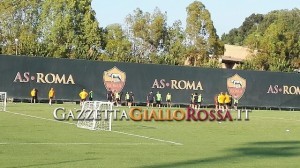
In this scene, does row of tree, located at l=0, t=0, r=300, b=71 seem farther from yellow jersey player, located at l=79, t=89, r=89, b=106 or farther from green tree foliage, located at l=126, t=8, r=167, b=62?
yellow jersey player, located at l=79, t=89, r=89, b=106

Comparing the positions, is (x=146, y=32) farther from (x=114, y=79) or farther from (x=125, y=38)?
(x=114, y=79)

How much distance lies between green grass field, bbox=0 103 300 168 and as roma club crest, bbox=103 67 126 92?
29064mm

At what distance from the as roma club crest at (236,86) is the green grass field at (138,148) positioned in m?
33.0

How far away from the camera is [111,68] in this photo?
183 feet

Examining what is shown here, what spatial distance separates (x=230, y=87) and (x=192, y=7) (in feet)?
64.6

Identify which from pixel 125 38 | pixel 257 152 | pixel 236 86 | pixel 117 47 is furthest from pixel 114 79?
pixel 257 152

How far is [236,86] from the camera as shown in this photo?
5919cm

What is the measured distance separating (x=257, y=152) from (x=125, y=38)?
61305 mm

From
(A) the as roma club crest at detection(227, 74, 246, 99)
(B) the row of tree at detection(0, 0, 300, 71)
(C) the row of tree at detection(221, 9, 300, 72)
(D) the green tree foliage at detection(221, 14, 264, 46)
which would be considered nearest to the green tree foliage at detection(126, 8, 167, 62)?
(B) the row of tree at detection(0, 0, 300, 71)

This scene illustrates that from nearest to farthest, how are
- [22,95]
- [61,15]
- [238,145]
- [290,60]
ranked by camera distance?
[238,145] < [22,95] < [61,15] < [290,60]

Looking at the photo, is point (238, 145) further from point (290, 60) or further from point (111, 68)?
point (290, 60)

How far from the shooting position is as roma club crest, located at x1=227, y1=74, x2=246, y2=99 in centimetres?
5884

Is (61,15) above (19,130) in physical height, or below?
above

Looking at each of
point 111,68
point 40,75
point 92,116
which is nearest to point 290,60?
point 111,68
